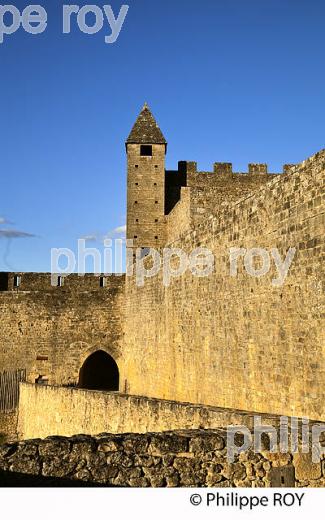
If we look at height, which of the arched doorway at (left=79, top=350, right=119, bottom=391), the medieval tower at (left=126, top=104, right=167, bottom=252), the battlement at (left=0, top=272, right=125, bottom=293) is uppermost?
the medieval tower at (left=126, top=104, right=167, bottom=252)

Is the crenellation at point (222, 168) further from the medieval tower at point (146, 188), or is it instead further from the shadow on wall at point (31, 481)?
the shadow on wall at point (31, 481)

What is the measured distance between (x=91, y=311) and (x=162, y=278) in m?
8.01

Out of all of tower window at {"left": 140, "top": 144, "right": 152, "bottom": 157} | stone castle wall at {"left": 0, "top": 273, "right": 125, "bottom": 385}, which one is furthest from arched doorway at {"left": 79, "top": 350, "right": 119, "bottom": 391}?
tower window at {"left": 140, "top": 144, "right": 152, "bottom": 157}

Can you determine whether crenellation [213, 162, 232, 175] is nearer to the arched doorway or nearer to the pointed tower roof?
the pointed tower roof

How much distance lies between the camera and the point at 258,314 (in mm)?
8703

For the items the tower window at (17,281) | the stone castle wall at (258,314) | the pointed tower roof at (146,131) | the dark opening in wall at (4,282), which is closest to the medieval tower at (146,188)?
the pointed tower roof at (146,131)

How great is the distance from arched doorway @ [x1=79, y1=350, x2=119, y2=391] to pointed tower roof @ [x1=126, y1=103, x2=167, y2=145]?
8610 millimetres

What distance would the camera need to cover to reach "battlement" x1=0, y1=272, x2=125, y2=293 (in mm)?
22125

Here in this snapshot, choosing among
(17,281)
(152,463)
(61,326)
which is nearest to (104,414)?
(152,463)

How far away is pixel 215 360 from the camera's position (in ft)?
34.7

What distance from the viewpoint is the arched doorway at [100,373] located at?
23644 millimetres

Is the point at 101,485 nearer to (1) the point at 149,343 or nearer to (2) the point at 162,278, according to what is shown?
(2) the point at 162,278

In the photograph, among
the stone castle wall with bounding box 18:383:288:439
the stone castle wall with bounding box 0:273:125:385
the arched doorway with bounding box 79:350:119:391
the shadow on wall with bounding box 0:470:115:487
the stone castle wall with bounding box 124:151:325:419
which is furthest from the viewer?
the arched doorway with bounding box 79:350:119:391

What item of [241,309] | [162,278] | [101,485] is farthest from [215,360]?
[101,485]
